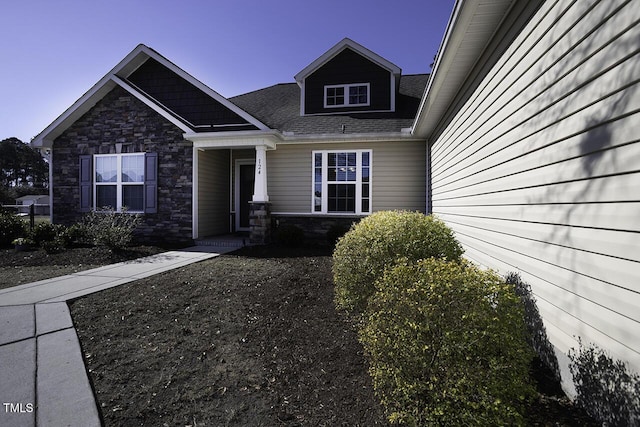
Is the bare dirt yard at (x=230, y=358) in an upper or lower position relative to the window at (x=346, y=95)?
lower

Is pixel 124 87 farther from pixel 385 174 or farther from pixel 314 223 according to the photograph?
pixel 385 174

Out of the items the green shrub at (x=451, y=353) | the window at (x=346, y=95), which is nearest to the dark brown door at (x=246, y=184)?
the window at (x=346, y=95)

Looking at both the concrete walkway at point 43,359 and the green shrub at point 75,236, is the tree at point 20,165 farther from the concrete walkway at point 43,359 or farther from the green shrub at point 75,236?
the concrete walkway at point 43,359

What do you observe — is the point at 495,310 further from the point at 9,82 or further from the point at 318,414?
the point at 9,82

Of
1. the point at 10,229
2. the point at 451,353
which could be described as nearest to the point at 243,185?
the point at 10,229

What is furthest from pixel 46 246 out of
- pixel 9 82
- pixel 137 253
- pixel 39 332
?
pixel 39 332

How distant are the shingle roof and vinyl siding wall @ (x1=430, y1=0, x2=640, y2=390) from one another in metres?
5.82

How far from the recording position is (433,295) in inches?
75.9

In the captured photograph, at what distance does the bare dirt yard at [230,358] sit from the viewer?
205 centimetres

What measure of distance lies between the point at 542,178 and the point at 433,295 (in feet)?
4.60

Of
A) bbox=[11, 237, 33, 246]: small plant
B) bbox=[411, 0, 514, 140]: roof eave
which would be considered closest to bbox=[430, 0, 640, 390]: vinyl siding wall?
bbox=[411, 0, 514, 140]: roof eave

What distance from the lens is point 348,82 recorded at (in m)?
10.5

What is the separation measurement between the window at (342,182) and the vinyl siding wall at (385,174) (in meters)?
0.15

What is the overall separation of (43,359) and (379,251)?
10.2 feet
